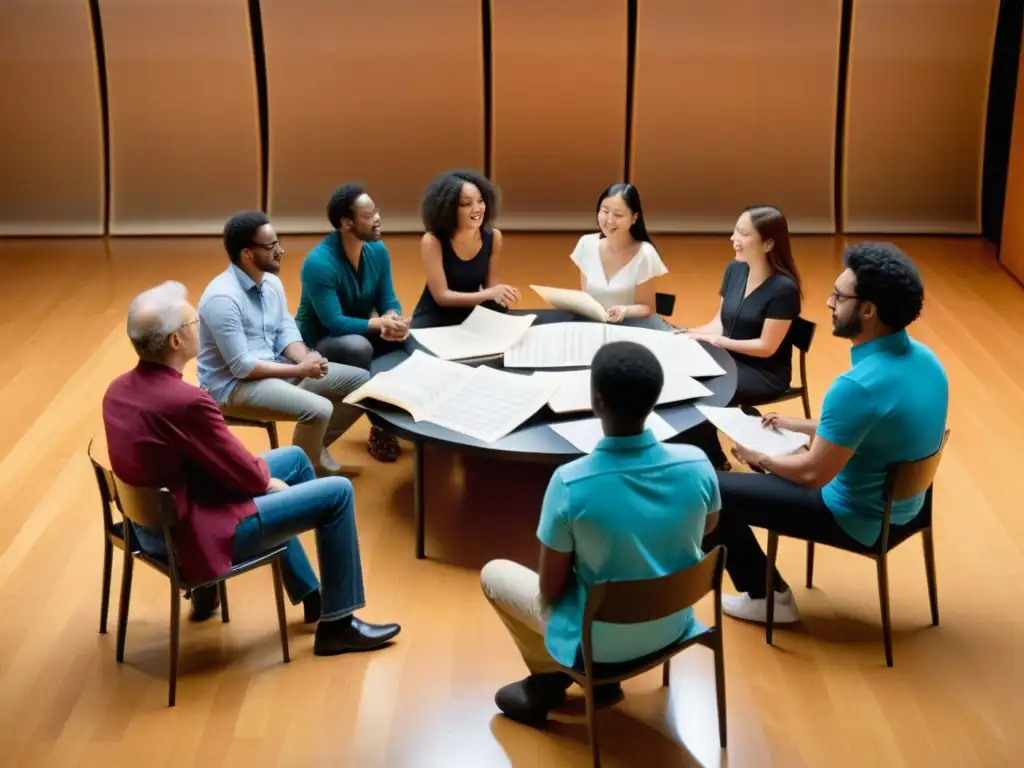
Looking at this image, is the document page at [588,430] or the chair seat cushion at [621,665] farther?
the document page at [588,430]

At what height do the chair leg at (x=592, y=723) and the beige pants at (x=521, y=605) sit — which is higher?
the beige pants at (x=521, y=605)

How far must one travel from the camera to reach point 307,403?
434 cm

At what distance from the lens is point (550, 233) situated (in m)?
8.00

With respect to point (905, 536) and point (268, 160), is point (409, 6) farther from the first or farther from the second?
point (905, 536)

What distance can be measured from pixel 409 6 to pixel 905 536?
545 centimetres

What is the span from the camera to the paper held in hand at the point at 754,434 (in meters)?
3.55

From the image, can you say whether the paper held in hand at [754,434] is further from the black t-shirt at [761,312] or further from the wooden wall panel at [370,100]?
the wooden wall panel at [370,100]

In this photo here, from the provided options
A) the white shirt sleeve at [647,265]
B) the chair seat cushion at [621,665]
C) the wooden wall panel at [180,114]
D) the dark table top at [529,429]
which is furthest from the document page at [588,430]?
the wooden wall panel at [180,114]

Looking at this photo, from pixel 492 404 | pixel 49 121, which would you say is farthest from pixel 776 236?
pixel 49 121

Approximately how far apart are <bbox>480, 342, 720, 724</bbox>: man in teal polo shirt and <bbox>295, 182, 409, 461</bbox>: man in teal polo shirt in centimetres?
198

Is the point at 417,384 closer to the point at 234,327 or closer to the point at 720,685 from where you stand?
the point at 234,327

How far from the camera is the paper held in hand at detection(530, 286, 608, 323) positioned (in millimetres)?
4742

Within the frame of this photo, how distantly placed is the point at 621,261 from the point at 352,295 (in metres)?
1.14

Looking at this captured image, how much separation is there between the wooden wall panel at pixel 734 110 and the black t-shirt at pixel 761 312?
134 inches
